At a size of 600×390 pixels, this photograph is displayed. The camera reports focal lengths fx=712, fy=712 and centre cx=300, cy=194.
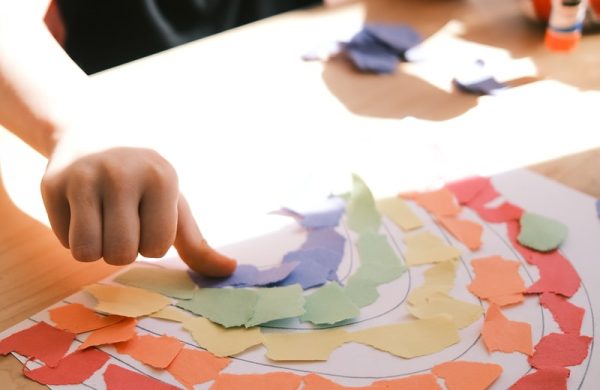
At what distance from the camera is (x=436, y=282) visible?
60 cm

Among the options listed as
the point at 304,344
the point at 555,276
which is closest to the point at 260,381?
the point at 304,344

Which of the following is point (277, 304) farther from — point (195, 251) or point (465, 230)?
point (465, 230)

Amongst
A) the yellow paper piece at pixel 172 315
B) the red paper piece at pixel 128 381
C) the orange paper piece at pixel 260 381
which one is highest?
the red paper piece at pixel 128 381

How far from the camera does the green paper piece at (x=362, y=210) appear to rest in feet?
2.18

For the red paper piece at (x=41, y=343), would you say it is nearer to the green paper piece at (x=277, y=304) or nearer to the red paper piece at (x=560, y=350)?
the green paper piece at (x=277, y=304)

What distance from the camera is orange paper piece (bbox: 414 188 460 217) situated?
676 millimetres

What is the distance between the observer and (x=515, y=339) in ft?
1.76

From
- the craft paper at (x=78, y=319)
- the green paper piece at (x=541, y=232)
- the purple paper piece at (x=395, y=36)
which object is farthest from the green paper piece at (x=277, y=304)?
the purple paper piece at (x=395, y=36)

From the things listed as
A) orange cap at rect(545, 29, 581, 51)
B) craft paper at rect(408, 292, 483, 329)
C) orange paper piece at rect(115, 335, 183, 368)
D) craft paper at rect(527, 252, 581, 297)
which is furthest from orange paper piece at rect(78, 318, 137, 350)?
orange cap at rect(545, 29, 581, 51)

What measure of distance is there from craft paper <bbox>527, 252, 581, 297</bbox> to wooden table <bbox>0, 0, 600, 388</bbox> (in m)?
0.12

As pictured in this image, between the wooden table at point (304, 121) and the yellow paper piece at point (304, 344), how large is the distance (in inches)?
5.3

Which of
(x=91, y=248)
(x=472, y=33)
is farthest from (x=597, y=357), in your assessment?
(x=472, y=33)

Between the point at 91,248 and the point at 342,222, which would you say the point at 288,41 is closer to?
the point at 342,222

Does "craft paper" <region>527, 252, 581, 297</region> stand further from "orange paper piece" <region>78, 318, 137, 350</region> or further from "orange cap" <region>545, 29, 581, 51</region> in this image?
"orange cap" <region>545, 29, 581, 51</region>
